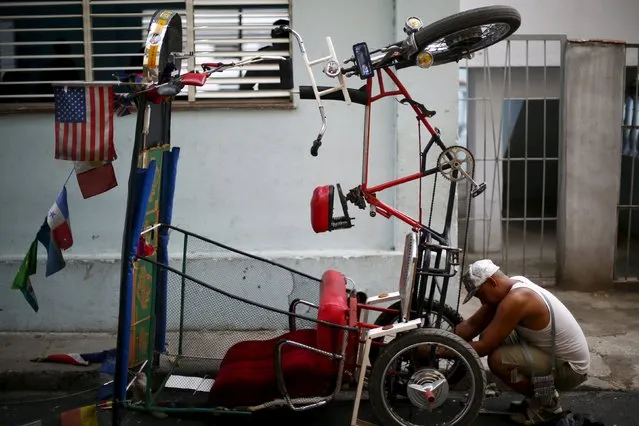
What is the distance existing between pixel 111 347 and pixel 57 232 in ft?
5.17

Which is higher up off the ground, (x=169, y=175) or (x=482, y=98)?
(x=482, y=98)

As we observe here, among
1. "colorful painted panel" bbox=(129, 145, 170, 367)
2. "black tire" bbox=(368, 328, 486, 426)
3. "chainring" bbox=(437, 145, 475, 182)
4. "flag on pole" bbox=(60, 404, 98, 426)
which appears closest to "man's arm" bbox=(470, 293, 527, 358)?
"black tire" bbox=(368, 328, 486, 426)

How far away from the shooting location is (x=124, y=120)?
627cm

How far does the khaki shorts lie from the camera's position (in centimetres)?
464

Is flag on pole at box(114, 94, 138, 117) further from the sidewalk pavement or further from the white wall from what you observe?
the white wall

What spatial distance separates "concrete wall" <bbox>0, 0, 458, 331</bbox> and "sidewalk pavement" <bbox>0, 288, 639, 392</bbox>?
0.84 ft

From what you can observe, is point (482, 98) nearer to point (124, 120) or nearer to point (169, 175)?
point (124, 120)

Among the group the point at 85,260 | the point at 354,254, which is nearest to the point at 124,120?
the point at 85,260

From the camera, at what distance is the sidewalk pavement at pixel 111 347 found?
18.0 ft

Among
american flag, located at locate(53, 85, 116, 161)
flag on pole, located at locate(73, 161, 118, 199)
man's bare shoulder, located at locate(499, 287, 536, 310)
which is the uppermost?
american flag, located at locate(53, 85, 116, 161)

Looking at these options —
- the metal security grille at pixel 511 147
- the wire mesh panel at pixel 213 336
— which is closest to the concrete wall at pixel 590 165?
the metal security grille at pixel 511 147

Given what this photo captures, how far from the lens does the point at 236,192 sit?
20.7 feet

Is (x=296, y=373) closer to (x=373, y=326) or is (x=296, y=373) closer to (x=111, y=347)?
(x=373, y=326)

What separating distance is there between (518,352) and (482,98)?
150 inches
